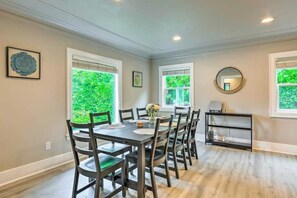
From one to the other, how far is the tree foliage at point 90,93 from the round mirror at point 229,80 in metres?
2.82

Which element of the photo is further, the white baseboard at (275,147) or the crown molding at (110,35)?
the white baseboard at (275,147)

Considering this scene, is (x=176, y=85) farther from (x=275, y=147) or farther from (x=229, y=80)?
(x=275, y=147)

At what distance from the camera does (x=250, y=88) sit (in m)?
4.28

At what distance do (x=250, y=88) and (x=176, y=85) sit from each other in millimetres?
2007

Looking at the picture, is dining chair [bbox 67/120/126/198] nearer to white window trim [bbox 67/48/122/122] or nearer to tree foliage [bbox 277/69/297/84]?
white window trim [bbox 67/48/122/122]

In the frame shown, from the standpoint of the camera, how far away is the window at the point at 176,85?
5.18m

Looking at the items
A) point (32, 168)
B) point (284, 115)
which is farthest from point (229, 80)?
point (32, 168)

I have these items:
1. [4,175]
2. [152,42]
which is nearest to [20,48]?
[4,175]

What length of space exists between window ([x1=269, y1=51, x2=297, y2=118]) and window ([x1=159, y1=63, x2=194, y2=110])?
1.93 metres

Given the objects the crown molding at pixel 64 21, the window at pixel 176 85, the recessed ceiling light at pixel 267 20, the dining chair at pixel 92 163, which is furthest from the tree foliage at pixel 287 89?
the dining chair at pixel 92 163

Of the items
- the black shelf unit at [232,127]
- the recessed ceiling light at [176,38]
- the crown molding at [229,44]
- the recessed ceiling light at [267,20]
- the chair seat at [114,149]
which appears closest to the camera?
the chair seat at [114,149]

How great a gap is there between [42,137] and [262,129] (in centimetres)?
463

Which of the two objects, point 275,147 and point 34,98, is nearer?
point 34,98

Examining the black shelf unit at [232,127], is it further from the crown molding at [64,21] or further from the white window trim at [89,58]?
the crown molding at [64,21]
